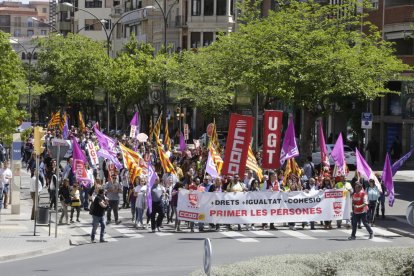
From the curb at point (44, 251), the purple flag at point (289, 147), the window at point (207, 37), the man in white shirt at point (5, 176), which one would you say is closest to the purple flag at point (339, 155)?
the purple flag at point (289, 147)

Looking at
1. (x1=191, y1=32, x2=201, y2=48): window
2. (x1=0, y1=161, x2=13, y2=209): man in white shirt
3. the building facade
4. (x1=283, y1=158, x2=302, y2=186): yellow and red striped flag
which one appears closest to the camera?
(x1=283, y1=158, x2=302, y2=186): yellow and red striped flag

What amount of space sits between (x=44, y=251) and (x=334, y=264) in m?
10.8

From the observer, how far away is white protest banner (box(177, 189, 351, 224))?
29828 mm

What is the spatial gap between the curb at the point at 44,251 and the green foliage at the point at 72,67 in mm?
46470

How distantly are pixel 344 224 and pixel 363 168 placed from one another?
1.87 meters

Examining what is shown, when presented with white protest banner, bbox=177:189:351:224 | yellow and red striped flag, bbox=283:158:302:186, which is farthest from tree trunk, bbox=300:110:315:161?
white protest banner, bbox=177:189:351:224

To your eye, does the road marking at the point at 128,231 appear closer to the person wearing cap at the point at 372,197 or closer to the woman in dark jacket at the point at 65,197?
the woman in dark jacket at the point at 65,197

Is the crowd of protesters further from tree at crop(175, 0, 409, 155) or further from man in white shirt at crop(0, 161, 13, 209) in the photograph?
tree at crop(175, 0, 409, 155)

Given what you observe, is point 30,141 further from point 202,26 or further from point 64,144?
point 202,26

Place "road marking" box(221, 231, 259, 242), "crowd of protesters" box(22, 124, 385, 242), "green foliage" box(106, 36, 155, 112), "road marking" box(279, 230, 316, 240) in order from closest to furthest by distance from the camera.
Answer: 1. "road marking" box(221, 231, 259, 242)
2. "road marking" box(279, 230, 316, 240)
3. "crowd of protesters" box(22, 124, 385, 242)
4. "green foliage" box(106, 36, 155, 112)

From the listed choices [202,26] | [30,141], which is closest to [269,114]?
[30,141]

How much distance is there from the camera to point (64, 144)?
94.2ft

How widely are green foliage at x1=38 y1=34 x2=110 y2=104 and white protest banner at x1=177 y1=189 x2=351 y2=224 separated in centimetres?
4383

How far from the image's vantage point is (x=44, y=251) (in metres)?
25.5
